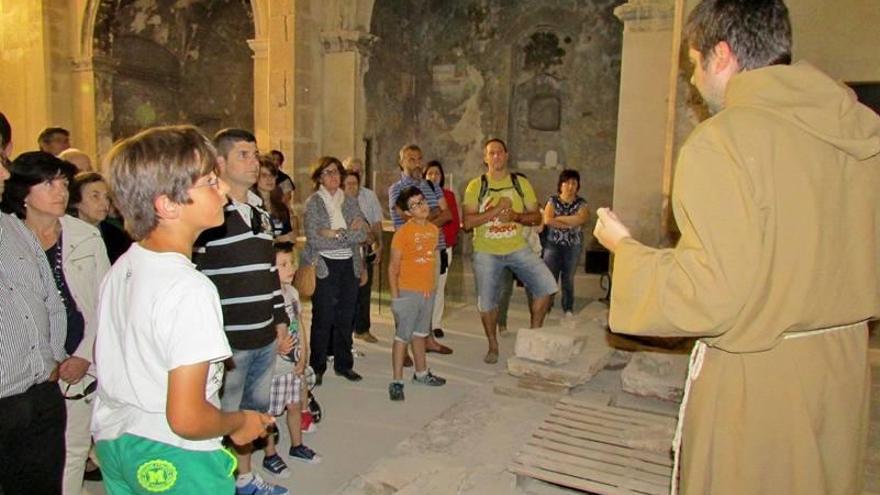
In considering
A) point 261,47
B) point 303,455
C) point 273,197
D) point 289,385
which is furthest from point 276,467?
point 261,47

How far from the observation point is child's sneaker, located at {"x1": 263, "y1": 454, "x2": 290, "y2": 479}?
3.52 metres

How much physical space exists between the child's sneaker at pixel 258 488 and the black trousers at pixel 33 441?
3.35ft

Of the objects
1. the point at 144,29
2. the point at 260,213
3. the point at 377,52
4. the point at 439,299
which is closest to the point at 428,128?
the point at 377,52

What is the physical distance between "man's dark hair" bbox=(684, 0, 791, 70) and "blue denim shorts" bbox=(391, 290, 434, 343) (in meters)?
3.26

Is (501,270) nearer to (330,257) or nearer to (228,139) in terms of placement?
(330,257)

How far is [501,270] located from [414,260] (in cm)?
117

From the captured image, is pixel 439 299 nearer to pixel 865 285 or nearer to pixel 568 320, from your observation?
pixel 568 320

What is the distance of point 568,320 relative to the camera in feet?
20.3

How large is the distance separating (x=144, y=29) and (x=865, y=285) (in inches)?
615

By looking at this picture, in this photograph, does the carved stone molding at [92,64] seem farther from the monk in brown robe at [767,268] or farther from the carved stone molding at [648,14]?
the monk in brown robe at [767,268]

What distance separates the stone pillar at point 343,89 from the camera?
33.7 ft

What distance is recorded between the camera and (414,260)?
15.2ft

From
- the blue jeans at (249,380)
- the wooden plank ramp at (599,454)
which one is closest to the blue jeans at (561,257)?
the wooden plank ramp at (599,454)

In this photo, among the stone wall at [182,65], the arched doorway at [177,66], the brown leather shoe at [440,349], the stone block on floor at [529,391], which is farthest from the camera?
the stone wall at [182,65]
